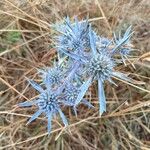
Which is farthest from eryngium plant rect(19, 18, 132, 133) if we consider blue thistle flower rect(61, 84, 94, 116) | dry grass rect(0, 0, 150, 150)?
dry grass rect(0, 0, 150, 150)

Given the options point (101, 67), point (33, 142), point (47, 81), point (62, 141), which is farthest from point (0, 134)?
point (101, 67)

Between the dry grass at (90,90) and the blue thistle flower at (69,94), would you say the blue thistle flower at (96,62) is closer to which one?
the blue thistle flower at (69,94)

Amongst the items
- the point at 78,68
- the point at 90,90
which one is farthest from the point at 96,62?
the point at 90,90

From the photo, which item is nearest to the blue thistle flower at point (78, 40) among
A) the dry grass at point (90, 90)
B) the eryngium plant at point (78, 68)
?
the eryngium plant at point (78, 68)

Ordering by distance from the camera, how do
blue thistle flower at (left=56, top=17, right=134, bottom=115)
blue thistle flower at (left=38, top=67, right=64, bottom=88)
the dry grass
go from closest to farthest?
blue thistle flower at (left=56, top=17, right=134, bottom=115), blue thistle flower at (left=38, top=67, right=64, bottom=88), the dry grass

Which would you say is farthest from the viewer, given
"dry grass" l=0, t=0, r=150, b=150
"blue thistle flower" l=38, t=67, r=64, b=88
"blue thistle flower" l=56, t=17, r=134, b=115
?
"dry grass" l=0, t=0, r=150, b=150

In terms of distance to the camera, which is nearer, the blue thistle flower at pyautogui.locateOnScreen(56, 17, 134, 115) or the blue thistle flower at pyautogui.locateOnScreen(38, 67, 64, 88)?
the blue thistle flower at pyautogui.locateOnScreen(56, 17, 134, 115)

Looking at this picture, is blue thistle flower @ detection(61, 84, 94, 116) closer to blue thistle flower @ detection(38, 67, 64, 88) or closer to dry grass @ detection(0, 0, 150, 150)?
blue thistle flower @ detection(38, 67, 64, 88)

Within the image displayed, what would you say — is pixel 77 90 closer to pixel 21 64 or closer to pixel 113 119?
pixel 113 119
